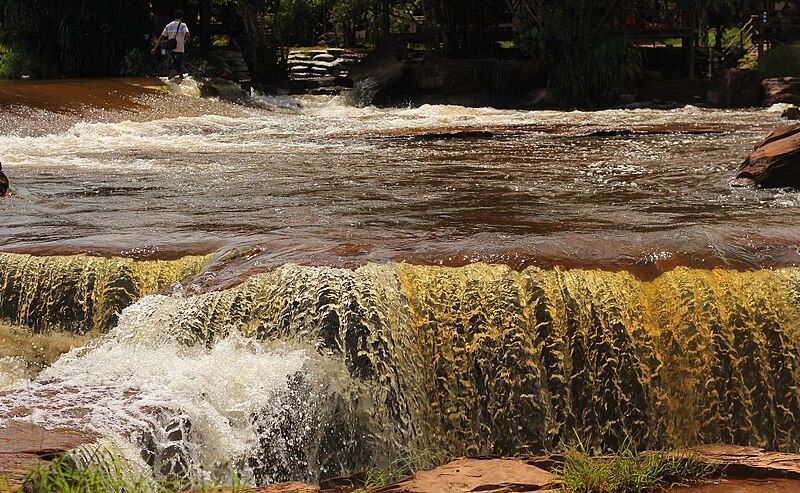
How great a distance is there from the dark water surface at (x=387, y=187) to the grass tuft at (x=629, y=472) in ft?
5.59

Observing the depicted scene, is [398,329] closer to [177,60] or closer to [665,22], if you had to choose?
[177,60]

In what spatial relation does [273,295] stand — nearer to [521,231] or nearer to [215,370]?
[215,370]

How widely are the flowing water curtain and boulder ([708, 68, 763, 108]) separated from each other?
15191 mm

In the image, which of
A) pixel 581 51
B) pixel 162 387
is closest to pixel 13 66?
pixel 581 51

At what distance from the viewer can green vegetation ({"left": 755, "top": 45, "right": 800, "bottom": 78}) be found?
21609 millimetres

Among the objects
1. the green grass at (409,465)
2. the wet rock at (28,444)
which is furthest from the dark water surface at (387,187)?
the wet rock at (28,444)

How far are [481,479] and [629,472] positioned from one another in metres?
0.63

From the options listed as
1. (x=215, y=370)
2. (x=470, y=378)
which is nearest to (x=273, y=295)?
(x=215, y=370)

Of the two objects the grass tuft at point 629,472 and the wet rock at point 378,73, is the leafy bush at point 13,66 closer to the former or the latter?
the wet rock at point 378,73

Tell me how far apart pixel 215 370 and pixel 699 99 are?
16.8m

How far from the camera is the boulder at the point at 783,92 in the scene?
18.7 metres

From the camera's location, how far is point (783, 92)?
18797 millimetres

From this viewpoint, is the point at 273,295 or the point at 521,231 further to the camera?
the point at 521,231

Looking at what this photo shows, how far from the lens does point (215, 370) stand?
5297 mm
